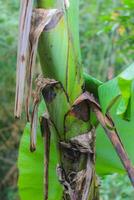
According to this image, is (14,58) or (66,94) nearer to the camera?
(66,94)

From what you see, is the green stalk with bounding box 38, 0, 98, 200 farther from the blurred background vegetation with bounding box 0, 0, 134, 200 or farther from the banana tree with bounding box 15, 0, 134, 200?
the blurred background vegetation with bounding box 0, 0, 134, 200

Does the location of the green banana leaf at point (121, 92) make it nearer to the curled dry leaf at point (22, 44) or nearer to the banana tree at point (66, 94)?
the banana tree at point (66, 94)

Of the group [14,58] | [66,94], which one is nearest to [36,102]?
[66,94]

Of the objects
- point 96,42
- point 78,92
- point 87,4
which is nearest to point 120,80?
point 78,92

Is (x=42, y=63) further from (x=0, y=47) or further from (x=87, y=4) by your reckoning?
(x=87, y=4)

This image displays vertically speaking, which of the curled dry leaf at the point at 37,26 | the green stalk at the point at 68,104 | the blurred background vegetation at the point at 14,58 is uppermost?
the curled dry leaf at the point at 37,26

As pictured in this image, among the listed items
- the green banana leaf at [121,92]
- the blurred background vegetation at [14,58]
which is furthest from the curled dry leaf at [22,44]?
the blurred background vegetation at [14,58]

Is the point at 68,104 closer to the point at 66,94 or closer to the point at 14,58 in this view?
the point at 66,94

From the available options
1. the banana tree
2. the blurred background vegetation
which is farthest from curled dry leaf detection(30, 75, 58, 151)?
the blurred background vegetation
